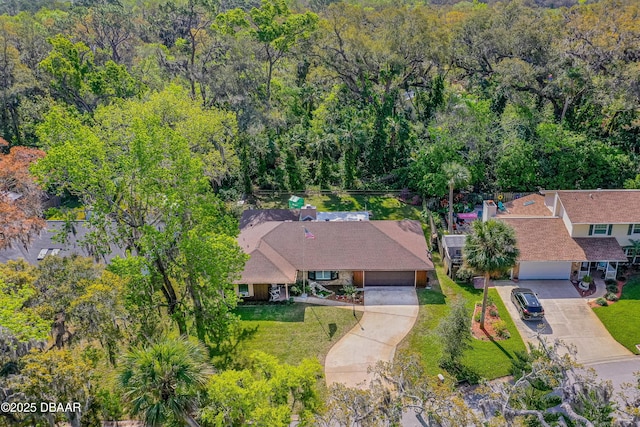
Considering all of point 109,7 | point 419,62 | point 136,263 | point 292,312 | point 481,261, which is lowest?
point 292,312

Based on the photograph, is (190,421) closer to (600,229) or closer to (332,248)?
(332,248)

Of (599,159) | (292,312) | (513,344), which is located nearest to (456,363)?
(513,344)

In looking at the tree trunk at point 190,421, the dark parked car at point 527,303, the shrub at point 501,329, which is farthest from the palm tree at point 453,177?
the tree trunk at point 190,421

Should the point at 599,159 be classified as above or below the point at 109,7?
below

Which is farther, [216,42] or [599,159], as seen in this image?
[216,42]

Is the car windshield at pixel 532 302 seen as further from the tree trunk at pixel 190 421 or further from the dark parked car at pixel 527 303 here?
the tree trunk at pixel 190 421

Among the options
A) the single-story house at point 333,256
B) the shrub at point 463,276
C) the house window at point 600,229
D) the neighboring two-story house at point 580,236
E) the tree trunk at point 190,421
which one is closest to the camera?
the tree trunk at point 190,421

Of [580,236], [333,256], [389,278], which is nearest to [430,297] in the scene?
[389,278]

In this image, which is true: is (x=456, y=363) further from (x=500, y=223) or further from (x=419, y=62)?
(x=419, y=62)
